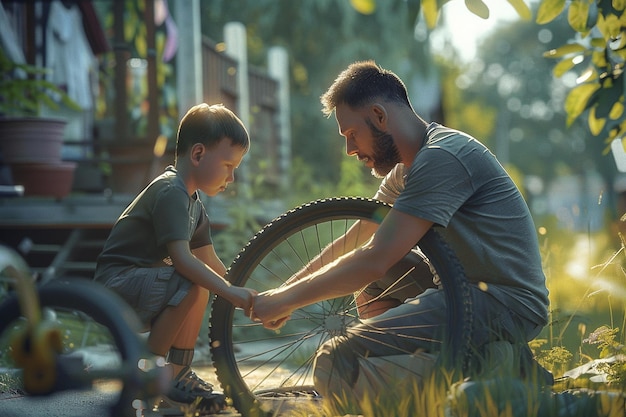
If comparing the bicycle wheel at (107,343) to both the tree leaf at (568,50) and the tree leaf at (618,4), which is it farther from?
the tree leaf at (568,50)

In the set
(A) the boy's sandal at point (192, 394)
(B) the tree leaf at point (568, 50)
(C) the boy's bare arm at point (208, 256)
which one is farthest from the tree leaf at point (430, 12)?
(A) the boy's sandal at point (192, 394)

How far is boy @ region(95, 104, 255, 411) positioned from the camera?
3404 mm

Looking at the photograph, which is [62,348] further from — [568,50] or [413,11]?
[568,50]

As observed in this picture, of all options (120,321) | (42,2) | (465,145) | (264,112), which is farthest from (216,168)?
(264,112)

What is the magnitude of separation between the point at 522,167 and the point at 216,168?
6486 centimetres

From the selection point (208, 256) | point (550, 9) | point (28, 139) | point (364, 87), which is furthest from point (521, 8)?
point (28, 139)

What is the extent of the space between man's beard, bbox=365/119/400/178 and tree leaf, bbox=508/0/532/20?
0.82 meters

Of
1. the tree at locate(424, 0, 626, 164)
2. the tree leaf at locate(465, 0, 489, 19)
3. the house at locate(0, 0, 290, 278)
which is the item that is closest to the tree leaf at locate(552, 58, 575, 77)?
the tree at locate(424, 0, 626, 164)

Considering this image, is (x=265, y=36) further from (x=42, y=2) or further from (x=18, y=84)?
(x=18, y=84)

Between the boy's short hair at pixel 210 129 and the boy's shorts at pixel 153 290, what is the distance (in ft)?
1.61

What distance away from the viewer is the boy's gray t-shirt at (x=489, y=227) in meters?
3.34

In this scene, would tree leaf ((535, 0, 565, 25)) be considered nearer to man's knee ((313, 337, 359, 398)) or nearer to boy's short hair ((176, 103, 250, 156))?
boy's short hair ((176, 103, 250, 156))

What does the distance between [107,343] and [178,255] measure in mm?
768

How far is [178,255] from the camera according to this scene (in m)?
3.39
